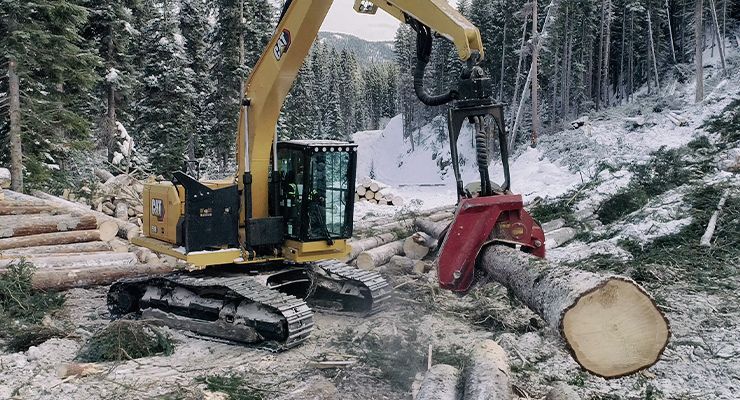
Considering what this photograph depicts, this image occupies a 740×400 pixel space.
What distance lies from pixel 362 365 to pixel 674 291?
4.35m

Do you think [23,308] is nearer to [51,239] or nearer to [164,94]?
[51,239]

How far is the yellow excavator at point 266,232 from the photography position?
738cm

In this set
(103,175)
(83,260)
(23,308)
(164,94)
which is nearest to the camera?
(23,308)

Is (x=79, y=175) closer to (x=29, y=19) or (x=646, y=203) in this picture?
(x=29, y=19)

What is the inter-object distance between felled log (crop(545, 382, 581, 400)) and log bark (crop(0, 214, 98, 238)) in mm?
10183

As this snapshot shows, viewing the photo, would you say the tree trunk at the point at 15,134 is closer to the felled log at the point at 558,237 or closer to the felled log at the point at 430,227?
the felled log at the point at 430,227

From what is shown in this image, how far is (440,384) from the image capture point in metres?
4.82

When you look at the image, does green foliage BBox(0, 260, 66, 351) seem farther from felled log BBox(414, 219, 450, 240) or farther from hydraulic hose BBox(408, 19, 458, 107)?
felled log BBox(414, 219, 450, 240)

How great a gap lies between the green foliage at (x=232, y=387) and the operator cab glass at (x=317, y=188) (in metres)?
2.53

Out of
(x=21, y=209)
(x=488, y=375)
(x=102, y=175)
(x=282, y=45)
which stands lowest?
(x=488, y=375)

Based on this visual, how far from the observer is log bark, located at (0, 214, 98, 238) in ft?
35.9

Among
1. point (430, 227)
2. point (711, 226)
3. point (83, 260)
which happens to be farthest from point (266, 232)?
point (711, 226)

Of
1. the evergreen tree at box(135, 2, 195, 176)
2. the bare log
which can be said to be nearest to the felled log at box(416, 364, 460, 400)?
the bare log

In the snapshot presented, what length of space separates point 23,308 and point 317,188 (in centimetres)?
477
